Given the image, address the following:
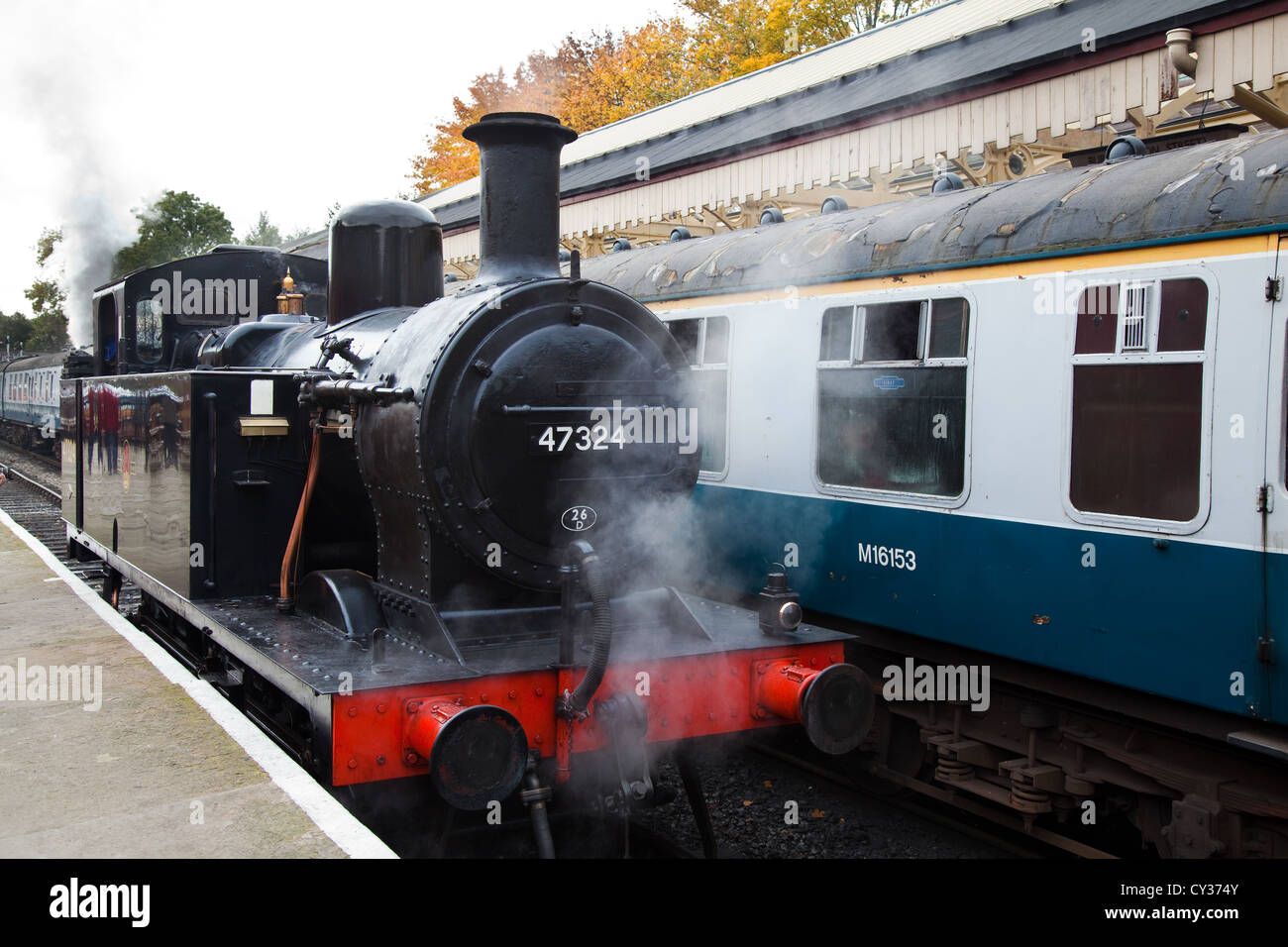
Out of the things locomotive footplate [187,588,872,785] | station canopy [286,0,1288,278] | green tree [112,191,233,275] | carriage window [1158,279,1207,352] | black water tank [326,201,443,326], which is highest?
green tree [112,191,233,275]

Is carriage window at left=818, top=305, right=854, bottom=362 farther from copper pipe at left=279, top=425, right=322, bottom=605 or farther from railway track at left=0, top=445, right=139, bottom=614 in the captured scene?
railway track at left=0, top=445, right=139, bottom=614

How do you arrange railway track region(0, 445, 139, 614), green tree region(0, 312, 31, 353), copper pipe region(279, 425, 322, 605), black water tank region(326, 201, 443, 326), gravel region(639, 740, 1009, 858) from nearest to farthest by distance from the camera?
copper pipe region(279, 425, 322, 605) < gravel region(639, 740, 1009, 858) < black water tank region(326, 201, 443, 326) < railway track region(0, 445, 139, 614) < green tree region(0, 312, 31, 353)

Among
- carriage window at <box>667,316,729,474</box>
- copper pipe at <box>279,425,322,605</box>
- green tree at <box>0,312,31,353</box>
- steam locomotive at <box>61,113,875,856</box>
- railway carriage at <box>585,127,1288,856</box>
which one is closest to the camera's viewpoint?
steam locomotive at <box>61,113,875,856</box>

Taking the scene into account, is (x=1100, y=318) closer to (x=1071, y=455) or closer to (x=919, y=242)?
(x=1071, y=455)

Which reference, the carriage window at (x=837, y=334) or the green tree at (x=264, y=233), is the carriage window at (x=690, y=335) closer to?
the carriage window at (x=837, y=334)

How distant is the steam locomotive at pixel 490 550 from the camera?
3520 millimetres

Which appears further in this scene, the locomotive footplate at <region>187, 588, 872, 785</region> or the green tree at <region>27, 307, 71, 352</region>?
the green tree at <region>27, 307, 71, 352</region>

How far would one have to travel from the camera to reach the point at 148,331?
6.57m

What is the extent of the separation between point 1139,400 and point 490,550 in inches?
96.5

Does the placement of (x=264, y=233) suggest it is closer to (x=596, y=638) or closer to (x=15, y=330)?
(x=15, y=330)

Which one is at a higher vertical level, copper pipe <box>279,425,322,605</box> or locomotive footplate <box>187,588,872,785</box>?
copper pipe <box>279,425,322,605</box>

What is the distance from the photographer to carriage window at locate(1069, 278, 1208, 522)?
392 cm

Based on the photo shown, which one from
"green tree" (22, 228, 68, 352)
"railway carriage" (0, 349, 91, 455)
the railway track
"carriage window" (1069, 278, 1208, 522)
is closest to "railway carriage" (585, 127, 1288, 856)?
"carriage window" (1069, 278, 1208, 522)

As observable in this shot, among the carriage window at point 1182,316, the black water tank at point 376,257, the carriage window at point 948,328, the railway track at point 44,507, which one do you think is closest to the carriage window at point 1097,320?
the carriage window at point 1182,316
